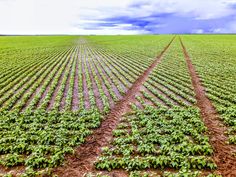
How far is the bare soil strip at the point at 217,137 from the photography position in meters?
9.87

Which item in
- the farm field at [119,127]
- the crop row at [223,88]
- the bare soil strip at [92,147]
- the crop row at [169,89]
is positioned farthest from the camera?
the crop row at [169,89]

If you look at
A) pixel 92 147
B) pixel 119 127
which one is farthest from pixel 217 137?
pixel 92 147

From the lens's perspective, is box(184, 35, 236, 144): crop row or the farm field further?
box(184, 35, 236, 144): crop row

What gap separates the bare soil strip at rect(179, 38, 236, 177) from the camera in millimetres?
9867

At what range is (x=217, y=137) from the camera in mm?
12273

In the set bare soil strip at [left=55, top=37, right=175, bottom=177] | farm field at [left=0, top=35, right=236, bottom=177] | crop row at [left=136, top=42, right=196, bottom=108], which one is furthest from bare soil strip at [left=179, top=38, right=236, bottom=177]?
bare soil strip at [left=55, top=37, right=175, bottom=177]

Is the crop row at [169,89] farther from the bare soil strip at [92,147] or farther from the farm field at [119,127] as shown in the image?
the bare soil strip at [92,147]

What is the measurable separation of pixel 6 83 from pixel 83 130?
14370 mm

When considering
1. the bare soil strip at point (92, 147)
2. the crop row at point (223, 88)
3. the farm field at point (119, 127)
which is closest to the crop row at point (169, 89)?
the farm field at point (119, 127)

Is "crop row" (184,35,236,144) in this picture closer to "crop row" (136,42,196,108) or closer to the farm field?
the farm field

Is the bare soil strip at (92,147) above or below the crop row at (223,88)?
below

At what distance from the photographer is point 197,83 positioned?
890 inches

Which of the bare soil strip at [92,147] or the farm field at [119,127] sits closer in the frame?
the bare soil strip at [92,147]

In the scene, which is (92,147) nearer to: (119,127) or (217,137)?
(119,127)
